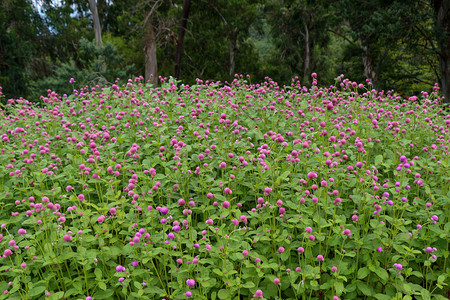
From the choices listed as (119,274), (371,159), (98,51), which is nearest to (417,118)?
(371,159)

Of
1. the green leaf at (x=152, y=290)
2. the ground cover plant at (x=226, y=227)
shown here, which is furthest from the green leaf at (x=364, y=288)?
the green leaf at (x=152, y=290)

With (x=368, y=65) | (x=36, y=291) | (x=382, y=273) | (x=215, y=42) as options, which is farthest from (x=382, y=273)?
(x=368, y=65)

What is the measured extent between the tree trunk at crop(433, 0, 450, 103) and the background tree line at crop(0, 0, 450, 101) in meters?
0.04

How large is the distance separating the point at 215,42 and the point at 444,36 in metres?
13.8

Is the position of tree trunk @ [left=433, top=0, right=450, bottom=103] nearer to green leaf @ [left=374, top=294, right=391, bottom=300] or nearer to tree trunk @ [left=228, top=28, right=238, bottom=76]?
tree trunk @ [left=228, top=28, right=238, bottom=76]

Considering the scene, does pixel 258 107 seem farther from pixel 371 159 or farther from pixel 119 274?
pixel 119 274

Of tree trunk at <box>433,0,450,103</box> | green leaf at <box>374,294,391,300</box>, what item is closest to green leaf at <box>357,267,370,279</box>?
green leaf at <box>374,294,391,300</box>

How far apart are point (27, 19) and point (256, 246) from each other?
24.0 meters

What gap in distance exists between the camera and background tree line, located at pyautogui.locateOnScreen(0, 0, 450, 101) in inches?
577

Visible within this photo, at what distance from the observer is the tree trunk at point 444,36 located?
13.4 m

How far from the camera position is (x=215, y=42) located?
22.6 metres

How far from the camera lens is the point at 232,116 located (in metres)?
4.28

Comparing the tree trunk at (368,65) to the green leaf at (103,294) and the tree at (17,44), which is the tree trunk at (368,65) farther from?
the green leaf at (103,294)

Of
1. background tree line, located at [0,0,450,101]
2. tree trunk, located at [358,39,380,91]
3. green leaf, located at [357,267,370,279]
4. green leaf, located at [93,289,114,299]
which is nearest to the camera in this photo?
green leaf, located at [93,289,114,299]
